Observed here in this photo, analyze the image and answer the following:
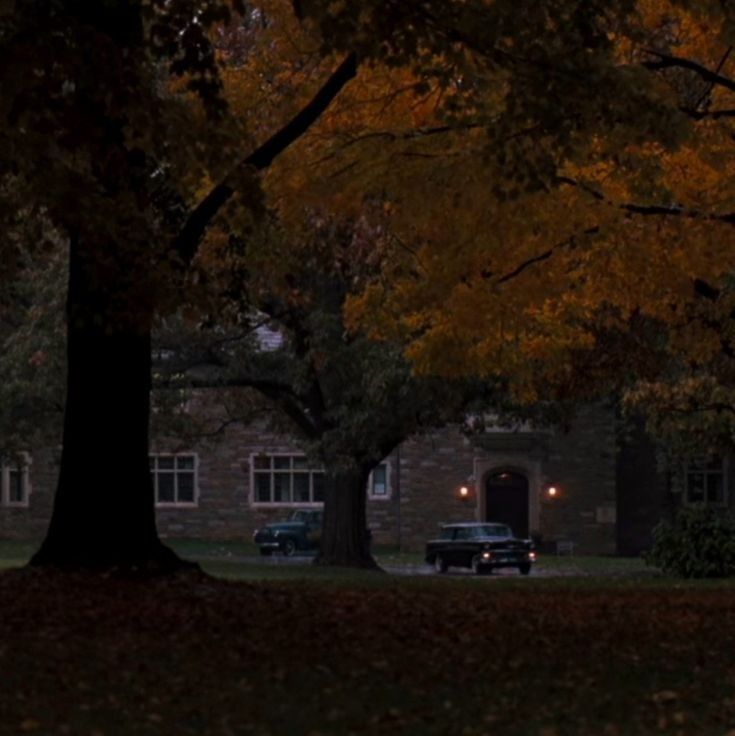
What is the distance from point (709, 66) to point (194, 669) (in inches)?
481

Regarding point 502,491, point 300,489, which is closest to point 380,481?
point 300,489

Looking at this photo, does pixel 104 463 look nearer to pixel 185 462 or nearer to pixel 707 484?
pixel 707 484

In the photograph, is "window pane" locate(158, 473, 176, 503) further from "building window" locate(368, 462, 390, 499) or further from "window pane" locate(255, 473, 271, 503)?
"building window" locate(368, 462, 390, 499)

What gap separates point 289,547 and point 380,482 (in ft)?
20.9

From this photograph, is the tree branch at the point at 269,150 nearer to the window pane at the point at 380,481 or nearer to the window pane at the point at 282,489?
the window pane at the point at 380,481

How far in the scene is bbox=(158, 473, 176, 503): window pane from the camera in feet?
233

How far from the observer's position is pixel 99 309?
61.9 ft

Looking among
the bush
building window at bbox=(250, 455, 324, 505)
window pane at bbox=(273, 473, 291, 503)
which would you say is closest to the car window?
the bush

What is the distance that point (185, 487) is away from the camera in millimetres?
71062

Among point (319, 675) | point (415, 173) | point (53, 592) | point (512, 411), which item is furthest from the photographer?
point (512, 411)

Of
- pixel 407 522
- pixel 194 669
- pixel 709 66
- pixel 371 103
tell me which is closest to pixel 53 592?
pixel 194 669

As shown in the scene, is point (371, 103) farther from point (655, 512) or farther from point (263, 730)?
point (655, 512)

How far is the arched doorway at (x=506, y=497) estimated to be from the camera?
67188 millimetres

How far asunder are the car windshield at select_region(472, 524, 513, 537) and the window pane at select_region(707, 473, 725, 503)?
53.1 feet
